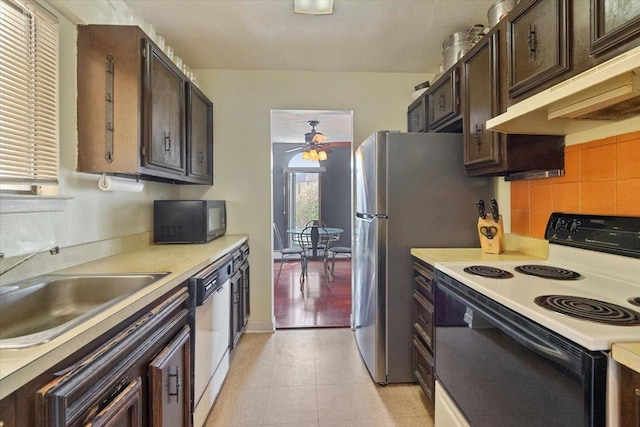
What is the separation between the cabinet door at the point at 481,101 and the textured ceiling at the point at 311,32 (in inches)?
20.0

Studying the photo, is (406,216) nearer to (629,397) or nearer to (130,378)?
(629,397)

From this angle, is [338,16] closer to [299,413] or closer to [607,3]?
[607,3]

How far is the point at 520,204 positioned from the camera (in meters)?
1.90

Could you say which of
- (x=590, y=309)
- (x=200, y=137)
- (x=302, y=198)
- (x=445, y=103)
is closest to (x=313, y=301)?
(x=200, y=137)

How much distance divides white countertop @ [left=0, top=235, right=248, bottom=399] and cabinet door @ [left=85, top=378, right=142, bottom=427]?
19 centimetres

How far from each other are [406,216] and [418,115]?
1.08 m

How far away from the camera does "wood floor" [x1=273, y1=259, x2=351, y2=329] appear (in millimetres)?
3132

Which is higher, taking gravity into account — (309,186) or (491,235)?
(309,186)

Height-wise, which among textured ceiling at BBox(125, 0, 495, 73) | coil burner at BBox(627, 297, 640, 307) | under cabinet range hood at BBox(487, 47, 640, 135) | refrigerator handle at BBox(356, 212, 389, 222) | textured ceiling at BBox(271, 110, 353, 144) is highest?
textured ceiling at BBox(271, 110, 353, 144)

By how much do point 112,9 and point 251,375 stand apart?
2.51m

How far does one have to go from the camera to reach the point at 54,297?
127 cm

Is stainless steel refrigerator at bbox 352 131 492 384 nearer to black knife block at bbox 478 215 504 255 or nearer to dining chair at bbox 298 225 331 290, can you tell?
black knife block at bbox 478 215 504 255

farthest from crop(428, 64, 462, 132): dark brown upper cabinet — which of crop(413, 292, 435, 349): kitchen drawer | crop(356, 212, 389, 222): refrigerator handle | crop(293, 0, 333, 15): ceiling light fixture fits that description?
crop(413, 292, 435, 349): kitchen drawer

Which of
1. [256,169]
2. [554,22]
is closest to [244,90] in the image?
[256,169]
